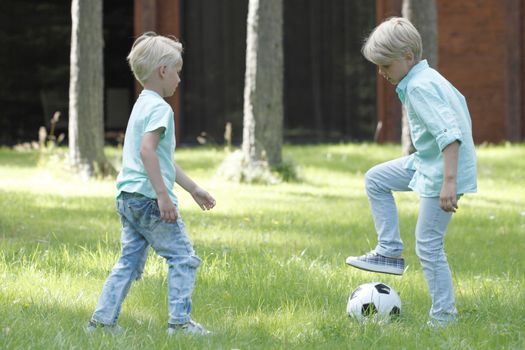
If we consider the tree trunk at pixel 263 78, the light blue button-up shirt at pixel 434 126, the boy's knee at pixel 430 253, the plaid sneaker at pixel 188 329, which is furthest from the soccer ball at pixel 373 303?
the tree trunk at pixel 263 78

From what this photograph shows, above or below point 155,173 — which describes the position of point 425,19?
above

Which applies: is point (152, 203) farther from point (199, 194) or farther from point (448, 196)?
point (448, 196)

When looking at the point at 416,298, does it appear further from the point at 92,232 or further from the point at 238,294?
the point at 92,232

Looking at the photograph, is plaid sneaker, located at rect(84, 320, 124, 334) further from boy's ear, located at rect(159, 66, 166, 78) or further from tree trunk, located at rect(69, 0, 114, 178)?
tree trunk, located at rect(69, 0, 114, 178)

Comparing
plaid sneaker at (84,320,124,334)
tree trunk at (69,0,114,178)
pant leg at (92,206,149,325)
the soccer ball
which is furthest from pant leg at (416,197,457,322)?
tree trunk at (69,0,114,178)

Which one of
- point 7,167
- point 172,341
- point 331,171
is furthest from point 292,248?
point 7,167

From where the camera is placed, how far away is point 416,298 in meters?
5.97

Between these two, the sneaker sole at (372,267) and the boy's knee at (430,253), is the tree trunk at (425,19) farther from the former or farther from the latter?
the boy's knee at (430,253)

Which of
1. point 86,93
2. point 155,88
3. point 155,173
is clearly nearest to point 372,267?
point 155,173

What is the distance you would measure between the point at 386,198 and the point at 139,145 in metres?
1.54

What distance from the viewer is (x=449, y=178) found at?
4.88 m

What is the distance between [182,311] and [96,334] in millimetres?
431

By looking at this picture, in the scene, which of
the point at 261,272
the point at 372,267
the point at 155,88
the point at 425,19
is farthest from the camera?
the point at 425,19

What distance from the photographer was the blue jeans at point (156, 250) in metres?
4.80
